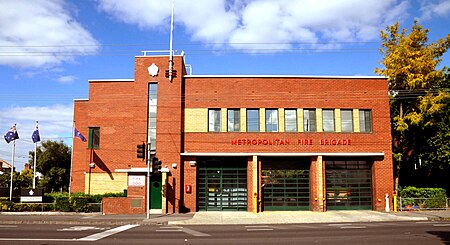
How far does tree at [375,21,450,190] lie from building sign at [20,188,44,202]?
2504 cm

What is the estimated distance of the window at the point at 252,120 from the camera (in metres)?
28.3

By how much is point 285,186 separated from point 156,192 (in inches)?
347

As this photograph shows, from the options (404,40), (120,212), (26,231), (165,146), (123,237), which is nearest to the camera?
(123,237)

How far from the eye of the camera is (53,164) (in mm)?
47500

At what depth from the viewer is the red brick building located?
27.6 m

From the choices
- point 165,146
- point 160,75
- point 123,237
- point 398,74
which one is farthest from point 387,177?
point 123,237

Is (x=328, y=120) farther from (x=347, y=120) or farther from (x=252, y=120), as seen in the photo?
(x=252, y=120)

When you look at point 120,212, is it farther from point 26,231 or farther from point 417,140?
point 417,140

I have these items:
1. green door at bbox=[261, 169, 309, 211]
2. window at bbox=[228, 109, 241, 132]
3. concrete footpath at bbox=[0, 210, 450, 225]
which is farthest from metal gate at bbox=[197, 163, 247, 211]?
window at bbox=[228, 109, 241, 132]

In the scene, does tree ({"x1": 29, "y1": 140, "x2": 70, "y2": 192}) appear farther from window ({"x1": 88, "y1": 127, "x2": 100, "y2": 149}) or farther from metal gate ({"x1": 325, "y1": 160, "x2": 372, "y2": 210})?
metal gate ({"x1": 325, "y1": 160, "x2": 372, "y2": 210})

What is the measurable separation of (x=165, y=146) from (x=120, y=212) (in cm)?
512

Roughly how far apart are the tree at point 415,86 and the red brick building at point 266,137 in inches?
89.9

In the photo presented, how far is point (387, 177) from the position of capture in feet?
91.6

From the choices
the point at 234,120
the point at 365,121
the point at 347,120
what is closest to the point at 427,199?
the point at 365,121
